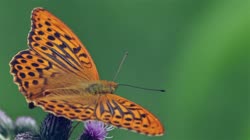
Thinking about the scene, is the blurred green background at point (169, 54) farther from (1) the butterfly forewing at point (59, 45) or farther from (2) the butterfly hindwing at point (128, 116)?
(2) the butterfly hindwing at point (128, 116)

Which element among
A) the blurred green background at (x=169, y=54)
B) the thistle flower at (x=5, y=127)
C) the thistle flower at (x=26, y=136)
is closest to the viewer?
the thistle flower at (x=26, y=136)

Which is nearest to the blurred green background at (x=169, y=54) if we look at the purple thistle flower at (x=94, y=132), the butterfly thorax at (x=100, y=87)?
the purple thistle flower at (x=94, y=132)

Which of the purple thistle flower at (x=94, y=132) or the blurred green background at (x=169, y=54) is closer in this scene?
the purple thistle flower at (x=94, y=132)

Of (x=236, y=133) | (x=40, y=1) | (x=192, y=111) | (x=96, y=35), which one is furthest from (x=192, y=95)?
(x=40, y=1)

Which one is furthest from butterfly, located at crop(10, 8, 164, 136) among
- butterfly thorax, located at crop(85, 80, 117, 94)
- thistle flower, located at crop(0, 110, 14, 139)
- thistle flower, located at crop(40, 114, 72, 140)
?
thistle flower, located at crop(0, 110, 14, 139)

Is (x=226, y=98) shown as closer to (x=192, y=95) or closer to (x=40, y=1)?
(x=192, y=95)

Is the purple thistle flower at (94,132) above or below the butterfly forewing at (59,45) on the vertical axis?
below

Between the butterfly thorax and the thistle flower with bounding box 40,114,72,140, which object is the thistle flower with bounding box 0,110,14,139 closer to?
the thistle flower with bounding box 40,114,72,140
